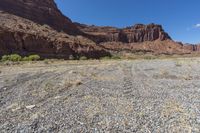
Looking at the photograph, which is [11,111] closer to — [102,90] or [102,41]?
[102,90]

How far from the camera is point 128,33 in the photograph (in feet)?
628

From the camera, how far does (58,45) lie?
231 feet

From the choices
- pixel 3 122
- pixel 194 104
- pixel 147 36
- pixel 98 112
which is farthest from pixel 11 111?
pixel 147 36

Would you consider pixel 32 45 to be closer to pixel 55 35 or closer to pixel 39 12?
pixel 55 35

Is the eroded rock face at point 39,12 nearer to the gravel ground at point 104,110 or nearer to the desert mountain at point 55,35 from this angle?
the desert mountain at point 55,35

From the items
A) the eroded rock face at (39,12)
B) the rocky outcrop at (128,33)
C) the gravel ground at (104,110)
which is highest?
the eroded rock face at (39,12)

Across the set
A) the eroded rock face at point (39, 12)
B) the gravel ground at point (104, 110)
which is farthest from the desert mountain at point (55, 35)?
the gravel ground at point (104, 110)

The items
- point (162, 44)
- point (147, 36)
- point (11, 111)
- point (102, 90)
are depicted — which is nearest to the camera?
point (11, 111)

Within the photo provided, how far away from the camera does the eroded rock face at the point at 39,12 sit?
10362cm

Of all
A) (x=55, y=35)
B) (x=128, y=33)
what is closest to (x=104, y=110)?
(x=55, y=35)

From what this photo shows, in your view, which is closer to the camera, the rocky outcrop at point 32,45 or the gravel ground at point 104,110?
the gravel ground at point 104,110

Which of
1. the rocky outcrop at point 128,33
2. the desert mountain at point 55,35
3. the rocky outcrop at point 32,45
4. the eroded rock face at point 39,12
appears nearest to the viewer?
the rocky outcrop at point 32,45

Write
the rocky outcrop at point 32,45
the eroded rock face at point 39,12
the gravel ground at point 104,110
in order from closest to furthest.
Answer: the gravel ground at point 104,110 → the rocky outcrop at point 32,45 → the eroded rock face at point 39,12

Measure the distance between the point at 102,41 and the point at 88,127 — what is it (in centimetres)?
15950
